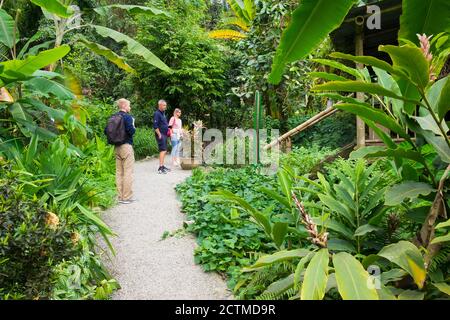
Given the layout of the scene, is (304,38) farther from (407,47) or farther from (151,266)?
(151,266)

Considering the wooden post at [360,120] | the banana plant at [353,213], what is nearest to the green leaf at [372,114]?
the banana plant at [353,213]

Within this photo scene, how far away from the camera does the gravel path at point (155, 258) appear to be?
3.84m

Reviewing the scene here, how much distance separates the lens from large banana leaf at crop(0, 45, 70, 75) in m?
3.99

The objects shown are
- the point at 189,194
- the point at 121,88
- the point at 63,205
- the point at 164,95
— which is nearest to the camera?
the point at 63,205

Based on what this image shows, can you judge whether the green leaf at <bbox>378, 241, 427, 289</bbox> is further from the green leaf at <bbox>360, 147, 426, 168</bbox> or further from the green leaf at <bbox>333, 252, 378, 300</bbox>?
the green leaf at <bbox>360, 147, 426, 168</bbox>

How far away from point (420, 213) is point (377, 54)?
7.10m

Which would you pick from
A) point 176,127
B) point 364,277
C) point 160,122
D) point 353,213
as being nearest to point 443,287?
point 364,277

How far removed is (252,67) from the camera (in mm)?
10875

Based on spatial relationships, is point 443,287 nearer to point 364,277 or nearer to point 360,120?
point 364,277

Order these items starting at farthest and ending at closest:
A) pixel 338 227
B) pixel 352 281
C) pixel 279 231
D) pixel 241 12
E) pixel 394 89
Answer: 1. pixel 241 12
2. pixel 279 231
3. pixel 338 227
4. pixel 394 89
5. pixel 352 281

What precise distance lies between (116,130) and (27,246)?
12.9 ft

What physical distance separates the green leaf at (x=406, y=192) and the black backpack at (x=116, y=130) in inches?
191

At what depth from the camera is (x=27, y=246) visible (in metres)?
2.66

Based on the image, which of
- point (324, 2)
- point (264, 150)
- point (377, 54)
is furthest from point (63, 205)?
point (377, 54)
